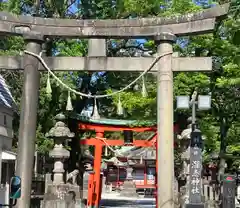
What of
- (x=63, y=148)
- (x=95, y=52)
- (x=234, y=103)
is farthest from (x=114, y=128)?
(x=95, y=52)

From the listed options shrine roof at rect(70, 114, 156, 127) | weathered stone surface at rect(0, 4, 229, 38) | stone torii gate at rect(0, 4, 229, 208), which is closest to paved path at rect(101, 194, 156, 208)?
shrine roof at rect(70, 114, 156, 127)

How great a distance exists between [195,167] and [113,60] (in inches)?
156

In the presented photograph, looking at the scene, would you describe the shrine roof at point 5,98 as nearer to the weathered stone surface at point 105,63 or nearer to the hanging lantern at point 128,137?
the weathered stone surface at point 105,63

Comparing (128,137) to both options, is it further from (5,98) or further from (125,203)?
(125,203)

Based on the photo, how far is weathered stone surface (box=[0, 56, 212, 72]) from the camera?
487 inches

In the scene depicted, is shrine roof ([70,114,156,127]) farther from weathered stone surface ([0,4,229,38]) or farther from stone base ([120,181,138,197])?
stone base ([120,181,138,197])

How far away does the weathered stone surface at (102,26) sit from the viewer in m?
12.4

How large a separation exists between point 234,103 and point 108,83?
7.91m

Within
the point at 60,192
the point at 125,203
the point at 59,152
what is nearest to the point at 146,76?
the point at 59,152

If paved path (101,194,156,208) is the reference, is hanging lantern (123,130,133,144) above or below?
above

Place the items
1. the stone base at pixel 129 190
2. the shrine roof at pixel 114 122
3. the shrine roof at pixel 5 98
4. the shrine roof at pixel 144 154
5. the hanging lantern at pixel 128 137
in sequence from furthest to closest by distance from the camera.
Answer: the shrine roof at pixel 144 154 → the stone base at pixel 129 190 → the shrine roof at pixel 114 122 → the hanging lantern at pixel 128 137 → the shrine roof at pixel 5 98

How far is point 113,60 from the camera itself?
12555mm

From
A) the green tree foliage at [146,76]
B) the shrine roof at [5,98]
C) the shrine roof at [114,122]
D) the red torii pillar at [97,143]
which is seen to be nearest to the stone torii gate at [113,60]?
the green tree foliage at [146,76]

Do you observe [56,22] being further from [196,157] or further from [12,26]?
[196,157]
